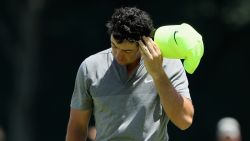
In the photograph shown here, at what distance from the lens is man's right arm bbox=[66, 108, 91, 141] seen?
6.51 m

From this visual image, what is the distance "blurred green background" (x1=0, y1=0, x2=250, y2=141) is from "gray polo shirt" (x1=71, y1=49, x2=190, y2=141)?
556 inches

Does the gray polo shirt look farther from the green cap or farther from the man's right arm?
the green cap

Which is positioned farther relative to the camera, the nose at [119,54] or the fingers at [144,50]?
the nose at [119,54]

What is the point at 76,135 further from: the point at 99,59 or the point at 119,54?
the point at 119,54

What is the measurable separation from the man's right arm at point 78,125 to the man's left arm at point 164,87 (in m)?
0.59

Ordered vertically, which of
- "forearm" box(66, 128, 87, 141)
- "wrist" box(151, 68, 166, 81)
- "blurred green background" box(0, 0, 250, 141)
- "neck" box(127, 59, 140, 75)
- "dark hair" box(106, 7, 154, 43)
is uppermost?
"dark hair" box(106, 7, 154, 43)

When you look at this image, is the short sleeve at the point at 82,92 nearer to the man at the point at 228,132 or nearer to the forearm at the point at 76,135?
the forearm at the point at 76,135

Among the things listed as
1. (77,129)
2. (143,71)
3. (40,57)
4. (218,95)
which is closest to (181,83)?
(143,71)

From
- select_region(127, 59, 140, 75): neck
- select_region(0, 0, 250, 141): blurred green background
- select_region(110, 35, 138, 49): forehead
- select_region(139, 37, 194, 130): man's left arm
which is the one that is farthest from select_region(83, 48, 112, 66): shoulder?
select_region(0, 0, 250, 141): blurred green background

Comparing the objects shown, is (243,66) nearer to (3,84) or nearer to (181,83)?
(3,84)

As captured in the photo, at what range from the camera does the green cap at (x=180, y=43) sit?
6.01 meters

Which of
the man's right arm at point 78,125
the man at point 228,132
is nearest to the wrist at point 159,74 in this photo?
the man's right arm at point 78,125

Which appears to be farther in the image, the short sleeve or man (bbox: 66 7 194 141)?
the short sleeve

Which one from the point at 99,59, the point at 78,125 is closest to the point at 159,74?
the point at 99,59
